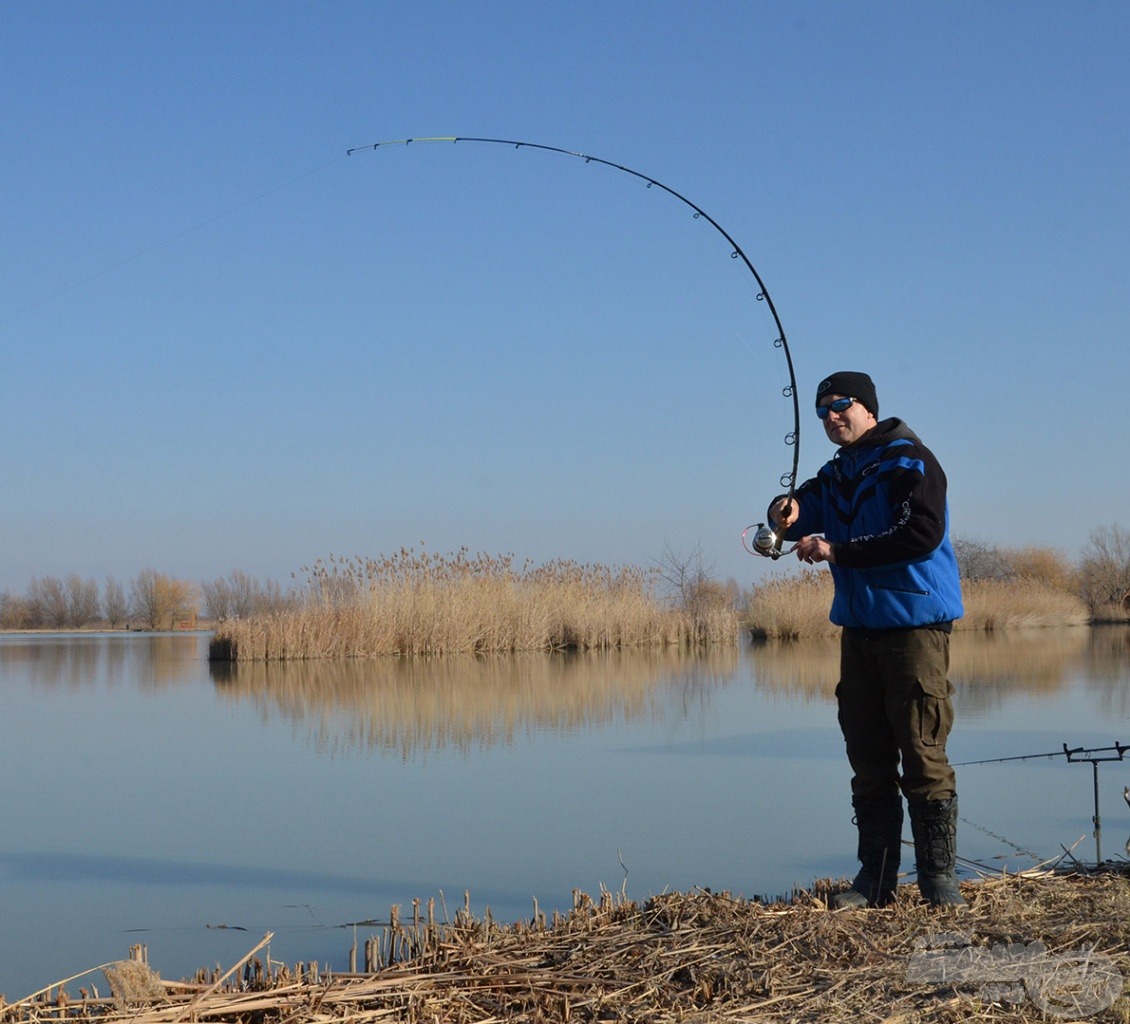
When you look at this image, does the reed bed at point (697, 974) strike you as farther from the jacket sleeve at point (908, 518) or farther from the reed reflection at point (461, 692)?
the reed reflection at point (461, 692)

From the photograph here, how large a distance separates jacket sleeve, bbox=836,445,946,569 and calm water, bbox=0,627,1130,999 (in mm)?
1346

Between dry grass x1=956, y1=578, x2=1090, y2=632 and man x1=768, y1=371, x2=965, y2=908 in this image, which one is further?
dry grass x1=956, y1=578, x2=1090, y2=632

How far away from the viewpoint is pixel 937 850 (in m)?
3.24

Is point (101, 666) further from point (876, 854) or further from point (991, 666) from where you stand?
point (876, 854)

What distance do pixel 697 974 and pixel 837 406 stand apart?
5.43 ft

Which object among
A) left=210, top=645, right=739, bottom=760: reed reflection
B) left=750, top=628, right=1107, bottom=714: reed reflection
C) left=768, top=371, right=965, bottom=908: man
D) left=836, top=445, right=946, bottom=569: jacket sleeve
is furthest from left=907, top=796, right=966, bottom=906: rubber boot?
left=750, top=628, right=1107, bottom=714: reed reflection

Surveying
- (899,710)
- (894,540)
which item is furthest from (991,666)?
(894,540)

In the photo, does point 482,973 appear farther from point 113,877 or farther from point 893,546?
point 113,877

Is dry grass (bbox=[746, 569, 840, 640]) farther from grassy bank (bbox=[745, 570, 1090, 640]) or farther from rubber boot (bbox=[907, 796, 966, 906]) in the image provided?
rubber boot (bbox=[907, 796, 966, 906])

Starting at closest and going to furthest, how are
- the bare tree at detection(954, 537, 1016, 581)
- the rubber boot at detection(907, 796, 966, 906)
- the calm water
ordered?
1. the rubber boot at detection(907, 796, 966, 906)
2. the calm water
3. the bare tree at detection(954, 537, 1016, 581)

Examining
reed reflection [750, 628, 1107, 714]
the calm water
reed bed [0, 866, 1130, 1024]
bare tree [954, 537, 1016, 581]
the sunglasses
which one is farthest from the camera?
bare tree [954, 537, 1016, 581]

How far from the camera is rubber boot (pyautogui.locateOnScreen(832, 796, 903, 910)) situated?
3.33 meters

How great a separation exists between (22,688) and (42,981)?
1008 cm

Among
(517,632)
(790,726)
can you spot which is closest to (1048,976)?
(790,726)
